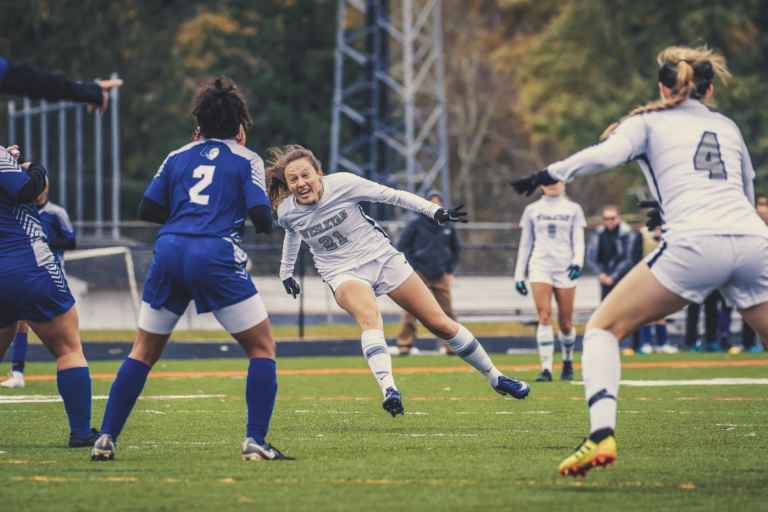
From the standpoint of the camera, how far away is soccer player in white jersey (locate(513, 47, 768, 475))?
25.2 ft

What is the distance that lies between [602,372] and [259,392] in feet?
6.79

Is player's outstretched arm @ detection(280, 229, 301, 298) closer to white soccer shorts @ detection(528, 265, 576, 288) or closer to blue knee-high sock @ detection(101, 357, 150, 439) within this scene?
blue knee-high sock @ detection(101, 357, 150, 439)

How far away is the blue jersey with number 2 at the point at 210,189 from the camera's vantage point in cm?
866

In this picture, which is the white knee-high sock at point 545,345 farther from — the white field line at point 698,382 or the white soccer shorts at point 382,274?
the white soccer shorts at point 382,274

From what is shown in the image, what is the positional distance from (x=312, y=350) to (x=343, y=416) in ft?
42.0

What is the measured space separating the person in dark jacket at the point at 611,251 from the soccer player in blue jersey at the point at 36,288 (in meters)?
14.6

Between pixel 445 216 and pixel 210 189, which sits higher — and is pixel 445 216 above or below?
below

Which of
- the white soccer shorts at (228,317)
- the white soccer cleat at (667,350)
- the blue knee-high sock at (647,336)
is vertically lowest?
the white soccer cleat at (667,350)

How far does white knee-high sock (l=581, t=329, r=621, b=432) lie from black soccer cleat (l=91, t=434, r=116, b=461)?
2.81 m

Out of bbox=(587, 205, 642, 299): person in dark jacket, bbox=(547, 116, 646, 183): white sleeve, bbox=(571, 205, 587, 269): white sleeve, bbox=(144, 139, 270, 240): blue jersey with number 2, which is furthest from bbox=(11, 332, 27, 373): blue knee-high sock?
bbox=(547, 116, 646, 183): white sleeve

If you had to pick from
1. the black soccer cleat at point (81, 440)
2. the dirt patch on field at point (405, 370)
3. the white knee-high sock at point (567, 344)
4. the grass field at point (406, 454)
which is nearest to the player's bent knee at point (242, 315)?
the grass field at point (406, 454)

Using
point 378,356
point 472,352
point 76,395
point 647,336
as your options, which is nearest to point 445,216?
point 378,356

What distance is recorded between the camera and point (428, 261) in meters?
23.3

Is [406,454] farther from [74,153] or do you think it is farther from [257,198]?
[74,153]
